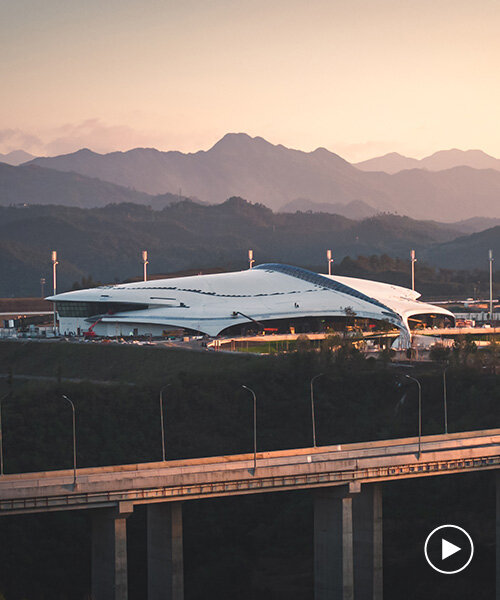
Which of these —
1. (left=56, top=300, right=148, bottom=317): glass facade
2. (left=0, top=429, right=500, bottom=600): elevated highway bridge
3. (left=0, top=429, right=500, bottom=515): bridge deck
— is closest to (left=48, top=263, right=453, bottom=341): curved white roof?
(left=56, top=300, right=148, bottom=317): glass facade

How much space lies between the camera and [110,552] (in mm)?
51125

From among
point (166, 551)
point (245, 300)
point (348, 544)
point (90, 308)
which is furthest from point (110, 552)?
point (90, 308)

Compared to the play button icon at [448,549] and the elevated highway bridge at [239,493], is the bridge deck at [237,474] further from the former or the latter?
the play button icon at [448,549]

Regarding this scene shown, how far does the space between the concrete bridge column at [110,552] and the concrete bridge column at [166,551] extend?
2398 millimetres

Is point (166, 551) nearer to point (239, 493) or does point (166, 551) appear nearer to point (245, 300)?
point (239, 493)

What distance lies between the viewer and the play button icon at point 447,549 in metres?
73.0

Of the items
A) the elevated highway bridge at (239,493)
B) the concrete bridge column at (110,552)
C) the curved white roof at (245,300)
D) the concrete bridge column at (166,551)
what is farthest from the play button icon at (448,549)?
the curved white roof at (245,300)

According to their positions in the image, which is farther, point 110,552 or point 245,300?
point 245,300

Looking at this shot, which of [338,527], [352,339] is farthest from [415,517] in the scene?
[352,339]

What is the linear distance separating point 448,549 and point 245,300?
8483 cm

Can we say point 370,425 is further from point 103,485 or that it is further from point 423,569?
point 103,485

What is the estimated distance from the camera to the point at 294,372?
107m

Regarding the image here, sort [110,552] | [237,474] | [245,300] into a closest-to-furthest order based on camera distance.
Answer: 1. [110,552]
2. [237,474]
3. [245,300]

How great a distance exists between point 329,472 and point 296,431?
3939 centimetres
